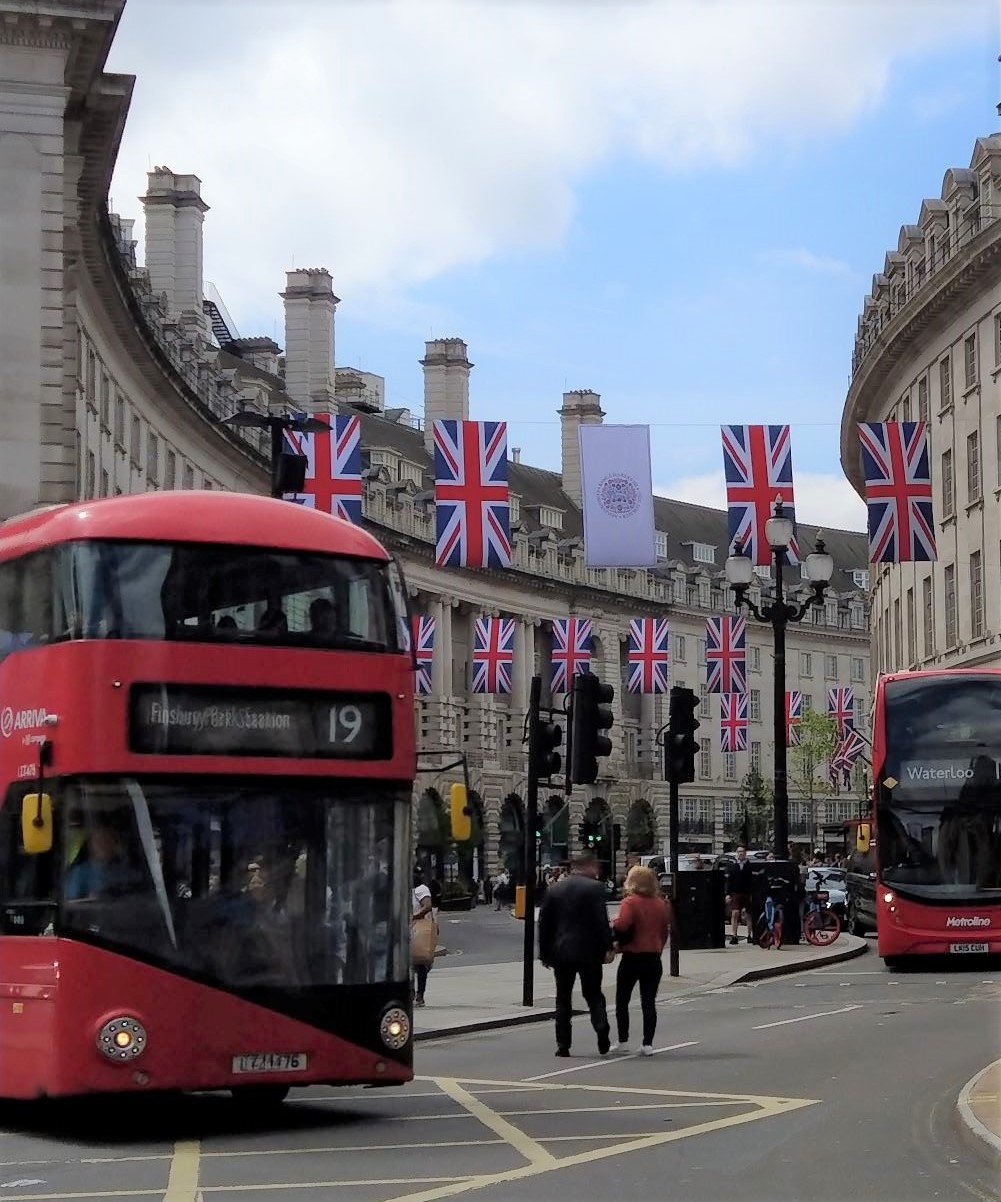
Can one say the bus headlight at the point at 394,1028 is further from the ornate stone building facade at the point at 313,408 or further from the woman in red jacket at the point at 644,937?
the woman in red jacket at the point at 644,937

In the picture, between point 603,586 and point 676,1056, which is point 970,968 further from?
point 603,586

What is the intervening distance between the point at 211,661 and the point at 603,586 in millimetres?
101315

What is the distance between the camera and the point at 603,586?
11519 cm

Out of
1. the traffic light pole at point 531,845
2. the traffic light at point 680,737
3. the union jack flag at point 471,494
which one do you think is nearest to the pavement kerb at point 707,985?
the traffic light pole at point 531,845

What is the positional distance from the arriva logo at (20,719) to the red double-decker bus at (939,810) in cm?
1922

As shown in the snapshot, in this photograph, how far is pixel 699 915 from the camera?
132 ft

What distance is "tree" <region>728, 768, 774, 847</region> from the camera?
113688 millimetres

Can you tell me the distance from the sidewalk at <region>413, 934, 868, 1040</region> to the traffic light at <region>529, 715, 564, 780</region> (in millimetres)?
2810

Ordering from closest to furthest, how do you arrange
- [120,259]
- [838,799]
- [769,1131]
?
[769,1131]
[120,259]
[838,799]

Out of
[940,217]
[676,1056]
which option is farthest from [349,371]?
[676,1056]

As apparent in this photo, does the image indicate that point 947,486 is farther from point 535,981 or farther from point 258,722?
point 258,722

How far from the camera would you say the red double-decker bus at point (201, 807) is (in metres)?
13.9

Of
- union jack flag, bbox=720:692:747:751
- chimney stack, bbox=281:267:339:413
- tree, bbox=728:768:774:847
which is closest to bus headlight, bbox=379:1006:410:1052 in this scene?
union jack flag, bbox=720:692:747:751

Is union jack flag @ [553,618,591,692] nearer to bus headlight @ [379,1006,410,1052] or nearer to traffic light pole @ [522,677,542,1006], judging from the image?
traffic light pole @ [522,677,542,1006]
